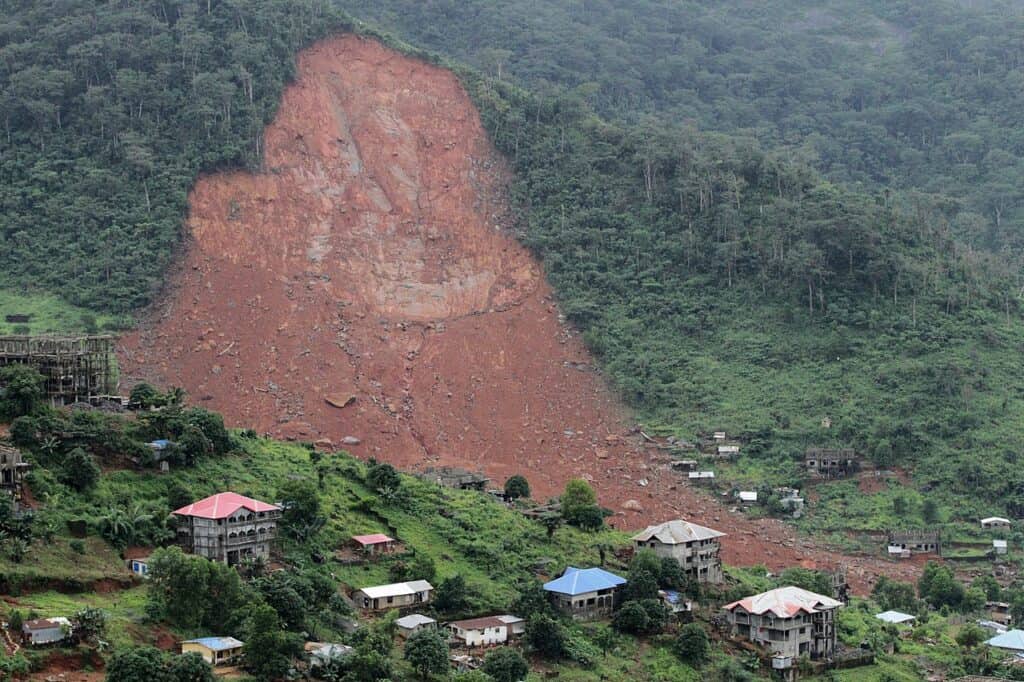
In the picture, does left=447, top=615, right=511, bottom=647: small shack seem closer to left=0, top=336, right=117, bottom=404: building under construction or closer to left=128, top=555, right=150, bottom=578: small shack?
left=128, top=555, right=150, bottom=578: small shack

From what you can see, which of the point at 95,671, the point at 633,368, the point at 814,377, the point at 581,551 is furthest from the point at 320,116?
the point at 95,671

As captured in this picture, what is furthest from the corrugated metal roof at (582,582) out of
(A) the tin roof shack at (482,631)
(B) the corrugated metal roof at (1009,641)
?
(B) the corrugated metal roof at (1009,641)

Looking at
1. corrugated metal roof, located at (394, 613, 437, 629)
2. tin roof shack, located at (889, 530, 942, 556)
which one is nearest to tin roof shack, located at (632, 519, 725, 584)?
corrugated metal roof, located at (394, 613, 437, 629)

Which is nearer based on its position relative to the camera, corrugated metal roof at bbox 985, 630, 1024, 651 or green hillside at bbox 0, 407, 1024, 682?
green hillside at bbox 0, 407, 1024, 682

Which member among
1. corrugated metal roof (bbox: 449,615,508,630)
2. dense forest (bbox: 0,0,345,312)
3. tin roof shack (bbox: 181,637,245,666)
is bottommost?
corrugated metal roof (bbox: 449,615,508,630)

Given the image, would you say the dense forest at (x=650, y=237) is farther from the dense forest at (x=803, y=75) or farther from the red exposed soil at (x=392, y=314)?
the dense forest at (x=803, y=75)

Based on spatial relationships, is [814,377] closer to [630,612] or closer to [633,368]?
[633,368]
